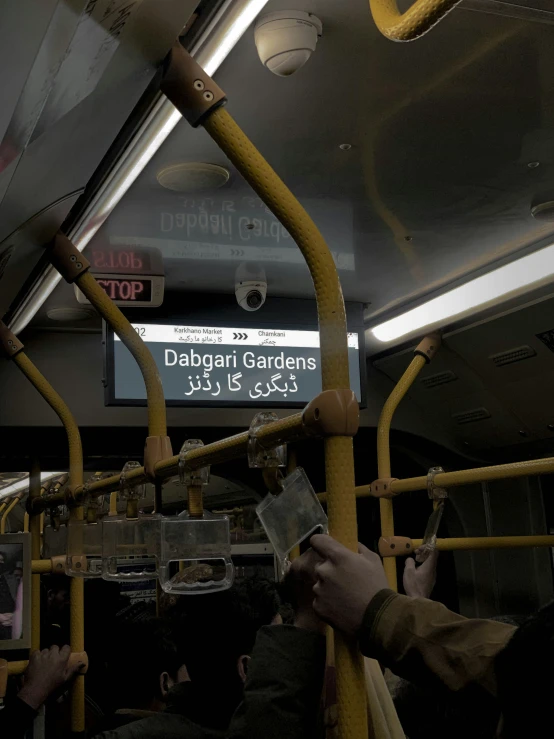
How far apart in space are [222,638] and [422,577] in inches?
33.0

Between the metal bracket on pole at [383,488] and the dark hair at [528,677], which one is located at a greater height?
the metal bracket on pole at [383,488]

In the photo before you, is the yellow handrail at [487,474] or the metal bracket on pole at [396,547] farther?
the metal bracket on pole at [396,547]

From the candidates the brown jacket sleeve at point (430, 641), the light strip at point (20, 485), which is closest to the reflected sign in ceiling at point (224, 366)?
the brown jacket sleeve at point (430, 641)

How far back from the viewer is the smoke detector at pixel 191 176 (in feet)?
9.59

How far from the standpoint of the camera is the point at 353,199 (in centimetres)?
332

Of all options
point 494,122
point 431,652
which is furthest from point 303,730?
point 494,122

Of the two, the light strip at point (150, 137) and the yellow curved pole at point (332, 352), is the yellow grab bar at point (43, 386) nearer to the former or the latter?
the light strip at point (150, 137)

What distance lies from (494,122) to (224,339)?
5.61 feet

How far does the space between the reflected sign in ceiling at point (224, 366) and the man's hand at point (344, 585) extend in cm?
249

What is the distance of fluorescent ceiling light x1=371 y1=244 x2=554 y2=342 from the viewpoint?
4188mm

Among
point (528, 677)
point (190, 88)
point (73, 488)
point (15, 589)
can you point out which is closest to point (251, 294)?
point (73, 488)

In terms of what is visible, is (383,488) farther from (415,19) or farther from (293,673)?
(415,19)

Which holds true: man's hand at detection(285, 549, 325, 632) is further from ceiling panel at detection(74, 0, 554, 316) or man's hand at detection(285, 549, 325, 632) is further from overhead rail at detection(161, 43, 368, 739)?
ceiling panel at detection(74, 0, 554, 316)

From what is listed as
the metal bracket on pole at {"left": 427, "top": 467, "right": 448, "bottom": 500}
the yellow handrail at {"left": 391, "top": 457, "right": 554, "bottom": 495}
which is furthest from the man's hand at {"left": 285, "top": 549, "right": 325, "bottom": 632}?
the metal bracket on pole at {"left": 427, "top": 467, "right": 448, "bottom": 500}
